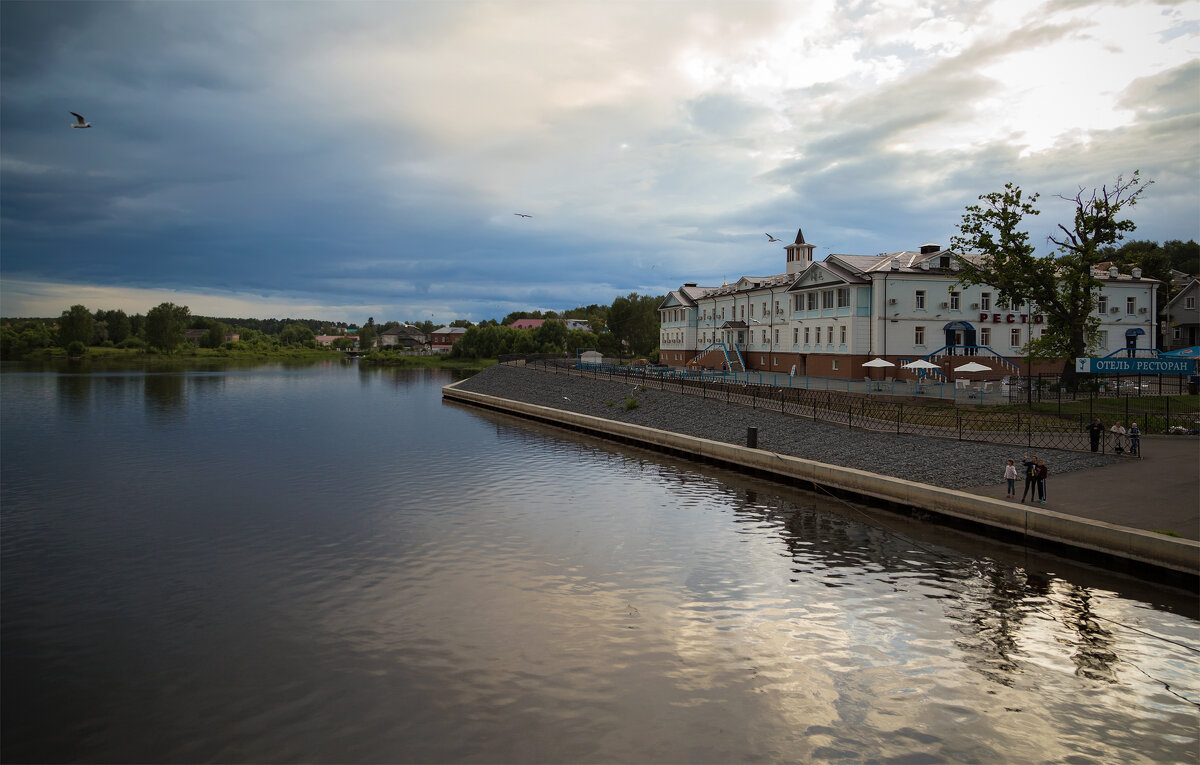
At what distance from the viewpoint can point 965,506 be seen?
76.8ft

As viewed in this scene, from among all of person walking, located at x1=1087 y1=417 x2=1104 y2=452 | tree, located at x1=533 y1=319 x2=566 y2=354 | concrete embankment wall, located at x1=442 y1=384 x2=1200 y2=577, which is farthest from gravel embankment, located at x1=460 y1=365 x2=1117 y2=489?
tree, located at x1=533 y1=319 x2=566 y2=354

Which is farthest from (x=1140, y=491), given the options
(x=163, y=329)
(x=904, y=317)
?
(x=163, y=329)

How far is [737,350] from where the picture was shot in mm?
74312

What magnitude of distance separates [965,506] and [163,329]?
202 meters

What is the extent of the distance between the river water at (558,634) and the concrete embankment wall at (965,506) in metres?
0.84

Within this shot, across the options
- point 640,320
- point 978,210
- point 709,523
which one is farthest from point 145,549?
point 640,320

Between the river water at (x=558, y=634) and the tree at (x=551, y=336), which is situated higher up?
the tree at (x=551, y=336)

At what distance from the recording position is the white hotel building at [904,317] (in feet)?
181

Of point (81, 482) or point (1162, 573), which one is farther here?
point (81, 482)

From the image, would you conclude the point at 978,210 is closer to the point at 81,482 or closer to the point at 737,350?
the point at 737,350

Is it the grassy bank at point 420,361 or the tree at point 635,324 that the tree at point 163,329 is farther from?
the tree at point 635,324

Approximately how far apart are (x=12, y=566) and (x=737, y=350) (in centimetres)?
6413

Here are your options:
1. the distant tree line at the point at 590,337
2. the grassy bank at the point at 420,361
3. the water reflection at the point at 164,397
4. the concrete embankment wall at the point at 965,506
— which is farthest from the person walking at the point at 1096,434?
the grassy bank at the point at 420,361

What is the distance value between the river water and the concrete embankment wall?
839 mm
